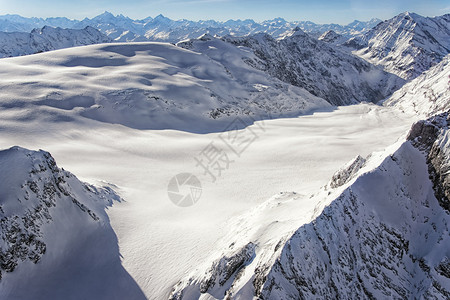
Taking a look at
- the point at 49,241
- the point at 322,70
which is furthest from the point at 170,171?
the point at 322,70

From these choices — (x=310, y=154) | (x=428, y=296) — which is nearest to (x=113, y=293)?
(x=428, y=296)

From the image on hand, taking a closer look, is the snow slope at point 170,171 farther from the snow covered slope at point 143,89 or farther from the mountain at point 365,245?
the snow covered slope at point 143,89

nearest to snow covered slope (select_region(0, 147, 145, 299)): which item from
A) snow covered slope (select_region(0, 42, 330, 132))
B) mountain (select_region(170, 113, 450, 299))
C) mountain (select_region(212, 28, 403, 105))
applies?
mountain (select_region(170, 113, 450, 299))

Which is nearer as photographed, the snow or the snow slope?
the snow slope

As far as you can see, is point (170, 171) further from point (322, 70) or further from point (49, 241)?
point (322, 70)

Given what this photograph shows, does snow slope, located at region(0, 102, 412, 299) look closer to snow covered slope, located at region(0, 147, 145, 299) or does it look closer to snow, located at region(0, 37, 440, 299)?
snow, located at region(0, 37, 440, 299)

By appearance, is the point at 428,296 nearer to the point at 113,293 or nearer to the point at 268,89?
the point at 113,293
